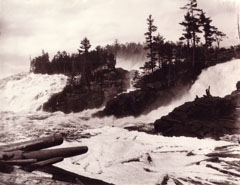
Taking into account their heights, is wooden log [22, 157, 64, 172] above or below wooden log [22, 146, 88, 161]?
below

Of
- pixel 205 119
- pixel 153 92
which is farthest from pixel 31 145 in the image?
pixel 153 92

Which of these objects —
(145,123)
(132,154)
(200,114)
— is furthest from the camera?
(200,114)

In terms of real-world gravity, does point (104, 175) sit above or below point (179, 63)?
below

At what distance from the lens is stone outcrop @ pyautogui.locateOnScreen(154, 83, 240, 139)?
10.8 meters

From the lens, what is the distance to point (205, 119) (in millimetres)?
12156

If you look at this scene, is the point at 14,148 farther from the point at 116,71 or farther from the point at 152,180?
the point at 116,71

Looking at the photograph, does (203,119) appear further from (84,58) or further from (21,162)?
(21,162)

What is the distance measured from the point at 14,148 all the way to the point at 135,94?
28.1 ft

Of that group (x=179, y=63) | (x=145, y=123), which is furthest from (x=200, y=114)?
(x=179, y=63)

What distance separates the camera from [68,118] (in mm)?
9742

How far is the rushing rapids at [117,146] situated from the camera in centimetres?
608

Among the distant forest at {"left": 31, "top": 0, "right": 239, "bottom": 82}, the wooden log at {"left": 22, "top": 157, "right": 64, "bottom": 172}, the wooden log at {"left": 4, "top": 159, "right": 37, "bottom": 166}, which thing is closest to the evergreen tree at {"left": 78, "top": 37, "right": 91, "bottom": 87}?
the distant forest at {"left": 31, "top": 0, "right": 239, "bottom": 82}

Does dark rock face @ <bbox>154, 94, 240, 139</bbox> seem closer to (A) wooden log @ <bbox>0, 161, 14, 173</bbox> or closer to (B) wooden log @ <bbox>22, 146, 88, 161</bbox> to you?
A: (B) wooden log @ <bbox>22, 146, 88, 161</bbox>

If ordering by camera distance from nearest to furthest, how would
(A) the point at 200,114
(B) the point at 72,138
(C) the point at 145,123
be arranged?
(B) the point at 72,138, (C) the point at 145,123, (A) the point at 200,114
